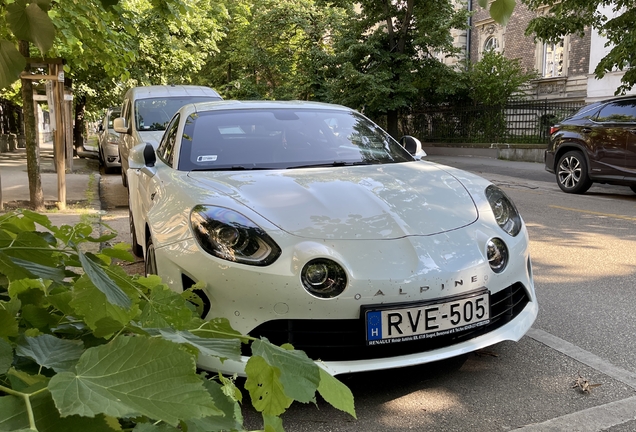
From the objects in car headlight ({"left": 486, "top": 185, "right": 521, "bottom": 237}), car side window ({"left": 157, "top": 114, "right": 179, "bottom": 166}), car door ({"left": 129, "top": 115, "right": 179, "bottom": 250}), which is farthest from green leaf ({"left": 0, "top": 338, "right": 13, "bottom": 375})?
car side window ({"left": 157, "top": 114, "right": 179, "bottom": 166})

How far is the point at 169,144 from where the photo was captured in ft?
15.1

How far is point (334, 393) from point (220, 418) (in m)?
0.17

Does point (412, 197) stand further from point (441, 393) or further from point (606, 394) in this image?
point (606, 394)

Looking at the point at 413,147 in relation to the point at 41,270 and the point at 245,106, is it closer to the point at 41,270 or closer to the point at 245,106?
the point at 245,106

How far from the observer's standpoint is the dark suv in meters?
10.2

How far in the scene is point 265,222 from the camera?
2.80 metres

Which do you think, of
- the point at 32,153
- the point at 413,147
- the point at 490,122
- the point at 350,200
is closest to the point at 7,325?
the point at 350,200

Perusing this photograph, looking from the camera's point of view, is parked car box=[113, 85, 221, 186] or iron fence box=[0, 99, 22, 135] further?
iron fence box=[0, 99, 22, 135]

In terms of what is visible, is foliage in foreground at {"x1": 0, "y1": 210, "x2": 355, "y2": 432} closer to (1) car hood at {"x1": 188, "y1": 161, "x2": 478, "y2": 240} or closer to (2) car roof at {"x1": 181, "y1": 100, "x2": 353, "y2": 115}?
(1) car hood at {"x1": 188, "y1": 161, "x2": 478, "y2": 240}

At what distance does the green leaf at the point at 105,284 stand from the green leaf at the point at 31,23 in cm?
58

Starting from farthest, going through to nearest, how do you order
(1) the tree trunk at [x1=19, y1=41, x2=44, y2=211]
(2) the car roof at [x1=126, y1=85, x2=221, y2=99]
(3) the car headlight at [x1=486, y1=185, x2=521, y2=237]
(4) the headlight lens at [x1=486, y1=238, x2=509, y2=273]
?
(2) the car roof at [x1=126, y1=85, x2=221, y2=99], (1) the tree trunk at [x1=19, y1=41, x2=44, y2=211], (3) the car headlight at [x1=486, y1=185, x2=521, y2=237], (4) the headlight lens at [x1=486, y1=238, x2=509, y2=273]

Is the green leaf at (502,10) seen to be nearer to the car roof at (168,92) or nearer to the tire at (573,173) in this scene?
the car roof at (168,92)

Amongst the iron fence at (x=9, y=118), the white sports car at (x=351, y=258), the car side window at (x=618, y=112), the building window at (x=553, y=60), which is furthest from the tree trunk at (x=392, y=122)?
the white sports car at (x=351, y=258)

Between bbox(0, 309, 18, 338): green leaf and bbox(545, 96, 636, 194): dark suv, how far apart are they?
10900 millimetres
